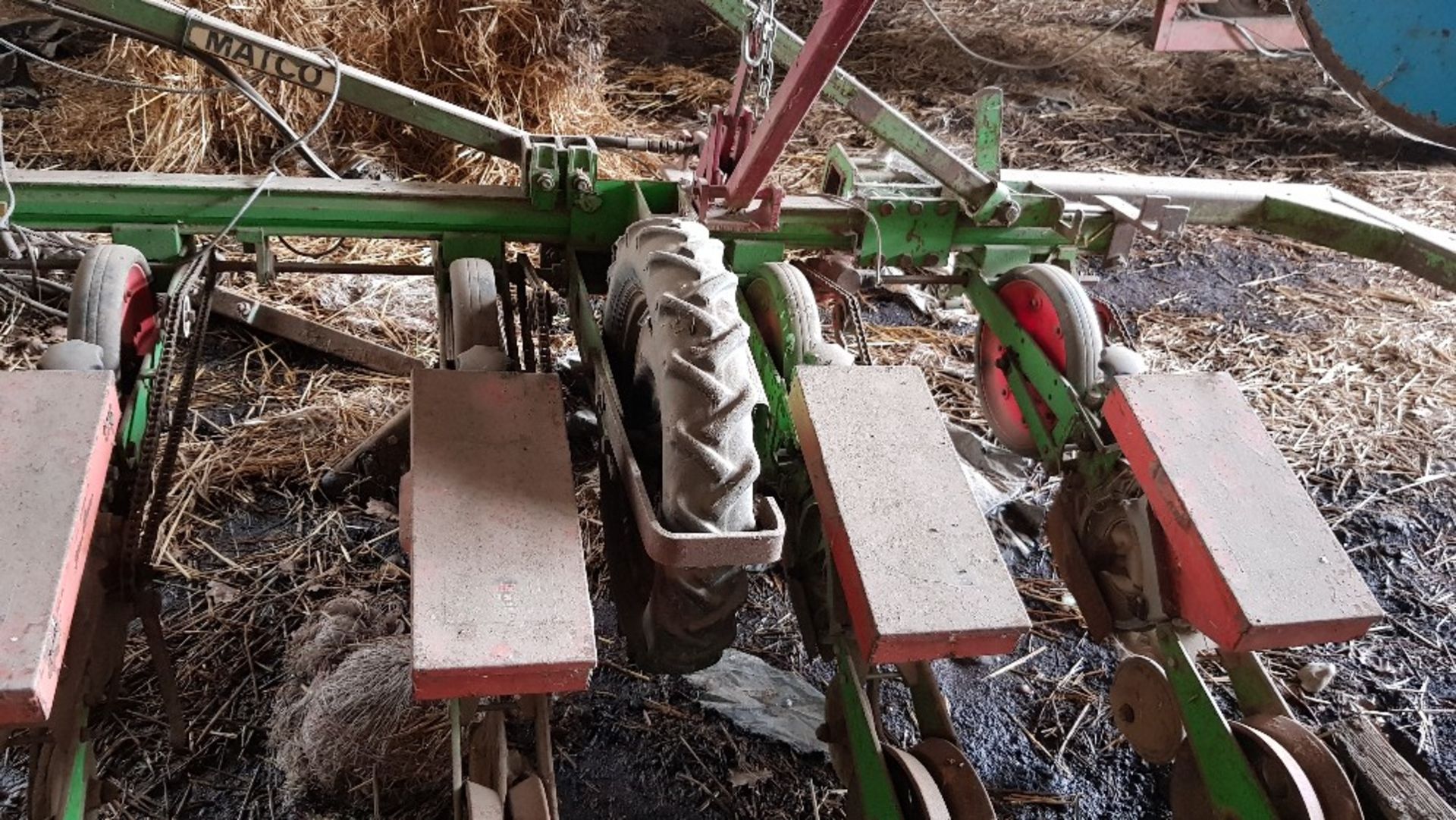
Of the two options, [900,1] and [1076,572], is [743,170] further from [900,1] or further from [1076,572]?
[900,1]

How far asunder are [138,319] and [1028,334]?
210 centimetres

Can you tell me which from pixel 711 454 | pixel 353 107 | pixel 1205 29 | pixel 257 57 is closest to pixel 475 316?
pixel 711 454

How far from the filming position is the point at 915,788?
205cm

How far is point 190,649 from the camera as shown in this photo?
271 cm

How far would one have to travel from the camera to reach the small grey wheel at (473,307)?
2342 mm

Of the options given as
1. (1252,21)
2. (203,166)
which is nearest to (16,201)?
(203,166)

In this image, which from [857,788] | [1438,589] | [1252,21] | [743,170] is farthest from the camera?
[1252,21]

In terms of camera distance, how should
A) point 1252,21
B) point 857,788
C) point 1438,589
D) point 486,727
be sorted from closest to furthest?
point 486,727
point 857,788
point 1438,589
point 1252,21

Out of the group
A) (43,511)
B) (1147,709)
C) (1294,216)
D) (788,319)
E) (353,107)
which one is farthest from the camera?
(353,107)

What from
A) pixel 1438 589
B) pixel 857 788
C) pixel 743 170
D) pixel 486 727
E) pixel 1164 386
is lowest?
pixel 1438 589

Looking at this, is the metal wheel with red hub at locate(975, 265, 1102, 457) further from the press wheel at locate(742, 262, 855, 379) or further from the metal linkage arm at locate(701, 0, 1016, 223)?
the press wheel at locate(742, 262, 855, 379)

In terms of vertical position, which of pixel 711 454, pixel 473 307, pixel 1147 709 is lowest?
pixel 1147 709

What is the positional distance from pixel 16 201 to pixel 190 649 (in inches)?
44.8

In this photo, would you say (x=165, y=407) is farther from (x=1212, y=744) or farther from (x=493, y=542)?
(x=1212, y=744)
